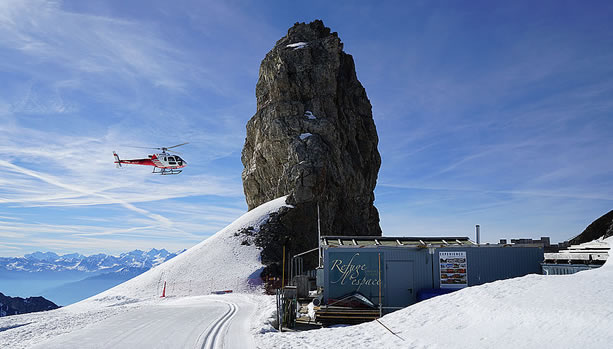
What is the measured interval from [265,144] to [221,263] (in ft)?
112

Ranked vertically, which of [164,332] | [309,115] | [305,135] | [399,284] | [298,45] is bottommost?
[164,332]

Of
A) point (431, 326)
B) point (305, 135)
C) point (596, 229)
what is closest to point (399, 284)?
point (431, 326)

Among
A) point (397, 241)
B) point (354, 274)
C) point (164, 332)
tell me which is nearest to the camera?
point (164, 332)

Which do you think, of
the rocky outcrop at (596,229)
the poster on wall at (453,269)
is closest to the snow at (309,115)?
the rocky outcrop at (596,229)

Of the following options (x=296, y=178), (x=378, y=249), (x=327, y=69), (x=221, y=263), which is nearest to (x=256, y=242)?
(x=221, y=263)

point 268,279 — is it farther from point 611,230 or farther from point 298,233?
point 611,230

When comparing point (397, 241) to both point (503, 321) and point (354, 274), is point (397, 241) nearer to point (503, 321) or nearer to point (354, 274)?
point (354, 274)

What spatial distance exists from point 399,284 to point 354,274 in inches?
112

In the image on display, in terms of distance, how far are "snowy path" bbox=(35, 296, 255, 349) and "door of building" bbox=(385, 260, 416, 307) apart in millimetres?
8573

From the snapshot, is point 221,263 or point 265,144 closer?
point 221,263

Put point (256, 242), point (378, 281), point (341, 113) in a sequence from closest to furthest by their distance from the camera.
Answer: point (378, 281) → point (256, 242) → point (341, 113)

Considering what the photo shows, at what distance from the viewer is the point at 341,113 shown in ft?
289

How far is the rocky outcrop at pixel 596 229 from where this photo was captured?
58.3 metres

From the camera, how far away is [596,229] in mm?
59844
